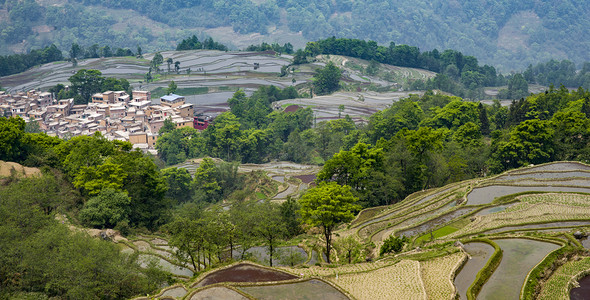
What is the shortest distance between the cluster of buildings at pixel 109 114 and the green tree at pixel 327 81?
25.3 m

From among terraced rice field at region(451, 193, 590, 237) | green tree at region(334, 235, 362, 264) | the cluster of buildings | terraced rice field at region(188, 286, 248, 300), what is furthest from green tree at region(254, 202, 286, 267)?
the cluster of buildings

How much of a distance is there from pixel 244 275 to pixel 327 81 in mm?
82436

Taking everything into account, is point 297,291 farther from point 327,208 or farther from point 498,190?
point 498,190

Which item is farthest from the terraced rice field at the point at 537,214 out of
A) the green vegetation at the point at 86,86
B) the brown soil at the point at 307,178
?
the green vegetation at the point at 86,86

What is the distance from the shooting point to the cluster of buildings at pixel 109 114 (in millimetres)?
81750

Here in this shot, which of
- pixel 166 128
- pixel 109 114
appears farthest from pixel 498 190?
pixel 109 114

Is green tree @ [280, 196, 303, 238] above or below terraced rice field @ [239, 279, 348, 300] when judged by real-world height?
below

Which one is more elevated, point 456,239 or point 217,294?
point 217,294

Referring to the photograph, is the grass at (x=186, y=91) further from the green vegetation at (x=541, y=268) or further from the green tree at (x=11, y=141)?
the green vegetation at (x=541, y=268)

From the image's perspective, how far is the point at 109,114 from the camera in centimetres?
8738

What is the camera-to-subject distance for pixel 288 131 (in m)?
79.1

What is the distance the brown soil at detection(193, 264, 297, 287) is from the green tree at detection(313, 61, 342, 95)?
81.4m

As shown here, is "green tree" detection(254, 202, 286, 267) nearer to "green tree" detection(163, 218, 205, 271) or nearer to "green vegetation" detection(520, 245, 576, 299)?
"green tree" detection(163, 218, 205, 271)

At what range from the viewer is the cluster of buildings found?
81.8 m
